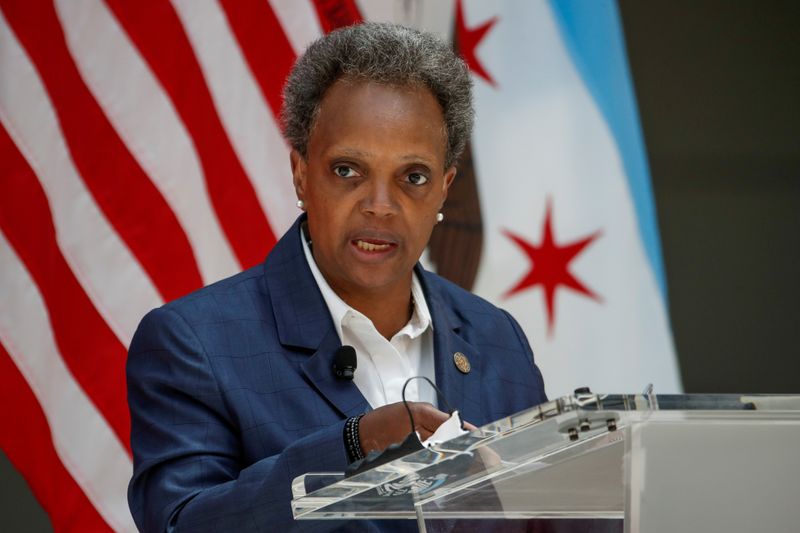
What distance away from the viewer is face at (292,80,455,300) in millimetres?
2023

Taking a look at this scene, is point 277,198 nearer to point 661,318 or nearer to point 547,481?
point 661,318

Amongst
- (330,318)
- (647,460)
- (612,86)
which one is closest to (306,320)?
(330,318)

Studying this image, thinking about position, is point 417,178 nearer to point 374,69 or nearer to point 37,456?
point 374,69

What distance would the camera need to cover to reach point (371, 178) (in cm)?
204

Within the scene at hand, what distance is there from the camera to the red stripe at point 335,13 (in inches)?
143

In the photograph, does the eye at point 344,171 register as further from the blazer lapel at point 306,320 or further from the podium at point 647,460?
the podium at point 647,460

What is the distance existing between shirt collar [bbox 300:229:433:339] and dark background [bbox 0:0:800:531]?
1.84 meters

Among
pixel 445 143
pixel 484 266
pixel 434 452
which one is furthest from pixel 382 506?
pixel 484 266

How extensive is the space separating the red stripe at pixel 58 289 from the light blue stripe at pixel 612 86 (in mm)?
1720

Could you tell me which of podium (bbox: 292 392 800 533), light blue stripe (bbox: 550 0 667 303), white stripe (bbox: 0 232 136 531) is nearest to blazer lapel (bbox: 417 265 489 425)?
podium (bbox: 292 392 800 533)

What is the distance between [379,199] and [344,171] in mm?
84

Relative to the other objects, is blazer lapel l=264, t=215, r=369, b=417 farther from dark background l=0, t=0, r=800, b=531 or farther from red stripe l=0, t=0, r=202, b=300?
dark background l=0, t=0, r=800, b=531

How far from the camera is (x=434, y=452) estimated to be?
127 centimetres

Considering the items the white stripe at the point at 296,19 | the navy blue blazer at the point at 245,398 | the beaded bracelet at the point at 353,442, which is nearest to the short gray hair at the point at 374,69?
the navy blue blazer at the point at 245,398
